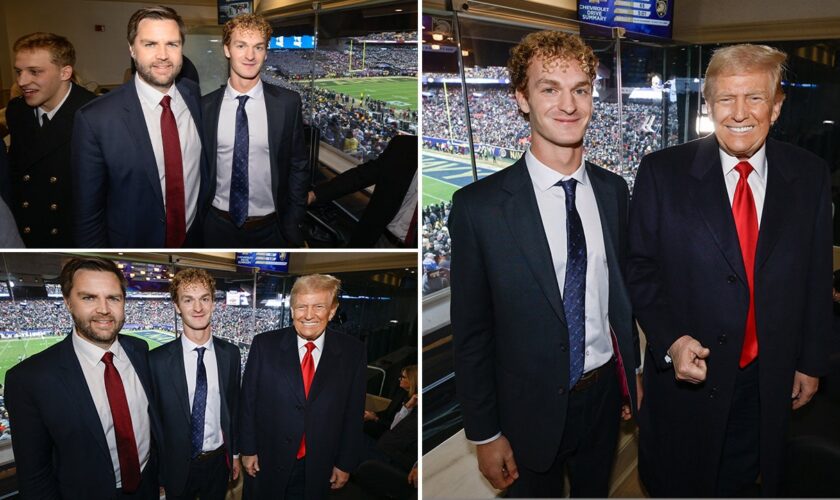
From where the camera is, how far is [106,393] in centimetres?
255

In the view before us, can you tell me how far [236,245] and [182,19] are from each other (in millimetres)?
715

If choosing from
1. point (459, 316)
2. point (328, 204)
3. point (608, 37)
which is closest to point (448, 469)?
point (459, 316)

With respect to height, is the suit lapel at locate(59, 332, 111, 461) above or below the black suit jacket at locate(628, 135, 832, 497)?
below

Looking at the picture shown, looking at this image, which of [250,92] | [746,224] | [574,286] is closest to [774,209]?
[746,224]

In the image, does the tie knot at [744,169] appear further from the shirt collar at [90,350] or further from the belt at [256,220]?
the shirt collar at [90,350]

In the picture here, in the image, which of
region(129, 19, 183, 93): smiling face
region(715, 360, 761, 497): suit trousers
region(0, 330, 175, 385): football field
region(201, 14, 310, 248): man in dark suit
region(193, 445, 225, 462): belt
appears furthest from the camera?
region(193, 445, 225, 462): belt

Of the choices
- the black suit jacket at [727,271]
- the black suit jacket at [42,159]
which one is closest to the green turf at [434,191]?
the black suit jacket at [727,271]

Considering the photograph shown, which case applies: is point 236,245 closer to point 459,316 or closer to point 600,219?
point 459,316

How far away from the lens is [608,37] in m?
2.71

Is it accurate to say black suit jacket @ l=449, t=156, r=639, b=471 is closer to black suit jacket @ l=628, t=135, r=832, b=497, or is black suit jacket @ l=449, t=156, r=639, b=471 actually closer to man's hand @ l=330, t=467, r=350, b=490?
black suit jacket @ l=628, t=135, r=832, b=497

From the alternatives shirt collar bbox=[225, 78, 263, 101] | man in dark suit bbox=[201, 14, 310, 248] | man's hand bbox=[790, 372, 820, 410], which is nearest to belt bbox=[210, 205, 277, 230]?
man in dark suit bbox=[201, 14, 310, 248]

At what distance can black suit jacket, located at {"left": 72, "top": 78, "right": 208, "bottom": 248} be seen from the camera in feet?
7.59

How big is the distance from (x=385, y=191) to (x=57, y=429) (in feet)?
4.26

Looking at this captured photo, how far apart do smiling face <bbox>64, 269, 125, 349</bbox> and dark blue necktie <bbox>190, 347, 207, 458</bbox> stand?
1.01 feet
